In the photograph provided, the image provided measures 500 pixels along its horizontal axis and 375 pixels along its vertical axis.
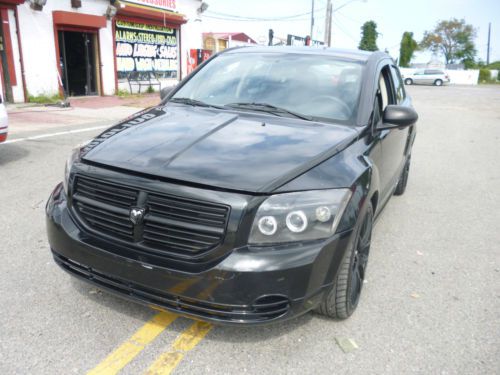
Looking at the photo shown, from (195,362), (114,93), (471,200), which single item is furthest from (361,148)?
(114,93)

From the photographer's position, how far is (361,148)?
118 inches

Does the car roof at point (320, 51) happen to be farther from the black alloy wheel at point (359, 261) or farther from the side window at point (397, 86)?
the black alloy wheel at point (359, 261)

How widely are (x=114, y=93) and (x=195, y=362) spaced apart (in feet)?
58.1

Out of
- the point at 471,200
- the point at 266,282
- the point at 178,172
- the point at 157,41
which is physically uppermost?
the point at 157,41

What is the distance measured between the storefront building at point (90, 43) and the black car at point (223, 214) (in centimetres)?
1292

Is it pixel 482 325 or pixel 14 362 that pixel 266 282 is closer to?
pixel 14 362

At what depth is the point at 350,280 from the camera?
2711 mm

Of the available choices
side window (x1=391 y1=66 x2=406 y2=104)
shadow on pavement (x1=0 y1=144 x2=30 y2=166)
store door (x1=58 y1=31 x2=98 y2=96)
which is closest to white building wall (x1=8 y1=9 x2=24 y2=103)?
store door (x1=58 y1=31 x2=98 y2=96)

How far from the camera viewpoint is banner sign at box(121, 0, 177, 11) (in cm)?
1883

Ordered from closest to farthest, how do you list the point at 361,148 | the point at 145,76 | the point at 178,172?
the point at 178,172 → the point at 361,148 → the point at 145,76

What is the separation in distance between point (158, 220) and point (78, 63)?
665 inches

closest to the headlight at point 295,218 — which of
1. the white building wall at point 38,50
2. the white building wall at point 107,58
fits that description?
the white building wall at point 38,50

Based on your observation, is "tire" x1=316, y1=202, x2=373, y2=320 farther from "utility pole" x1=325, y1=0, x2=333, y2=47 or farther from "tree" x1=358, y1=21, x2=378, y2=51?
"tree" x1=358, y1=21, x2=378, y2=51

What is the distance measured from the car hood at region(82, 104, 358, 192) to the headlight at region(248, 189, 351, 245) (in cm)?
10
